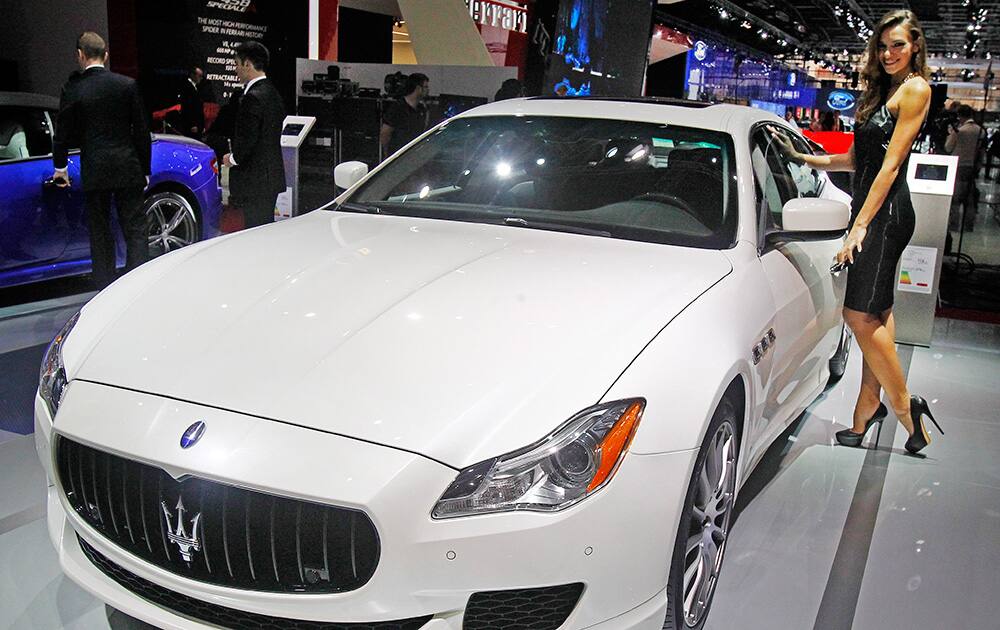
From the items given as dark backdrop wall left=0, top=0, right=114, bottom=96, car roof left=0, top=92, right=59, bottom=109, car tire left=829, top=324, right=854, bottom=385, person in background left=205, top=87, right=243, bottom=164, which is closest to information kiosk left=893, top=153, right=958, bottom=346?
car tire left=829, top=324, right=854, bottom=385

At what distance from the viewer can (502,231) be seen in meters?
2.71

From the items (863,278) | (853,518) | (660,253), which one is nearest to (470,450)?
(660,253)

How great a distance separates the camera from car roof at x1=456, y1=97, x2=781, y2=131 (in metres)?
3.01

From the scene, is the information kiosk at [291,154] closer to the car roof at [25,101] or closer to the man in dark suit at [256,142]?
the man in dark suit at [256,142]

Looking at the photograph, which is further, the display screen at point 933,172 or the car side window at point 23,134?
the display screen at point 933,172

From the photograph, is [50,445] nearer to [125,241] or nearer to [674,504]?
[674,504]

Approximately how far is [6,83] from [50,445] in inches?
318

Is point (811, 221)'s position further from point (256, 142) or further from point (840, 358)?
point (256, 142)

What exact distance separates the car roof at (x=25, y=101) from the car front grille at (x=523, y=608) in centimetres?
461

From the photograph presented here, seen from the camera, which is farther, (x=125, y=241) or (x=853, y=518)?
(x=125, y=241)

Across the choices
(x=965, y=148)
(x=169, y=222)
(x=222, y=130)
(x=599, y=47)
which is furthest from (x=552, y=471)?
(x=222, y=130)

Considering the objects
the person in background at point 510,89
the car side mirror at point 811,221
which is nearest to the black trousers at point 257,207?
the person in background at point 510,89

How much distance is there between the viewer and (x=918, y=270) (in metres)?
5.45

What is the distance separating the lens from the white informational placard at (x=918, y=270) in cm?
539
